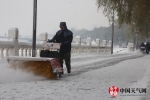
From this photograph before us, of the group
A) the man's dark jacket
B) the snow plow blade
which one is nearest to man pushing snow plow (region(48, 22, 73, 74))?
the man's dark jacket

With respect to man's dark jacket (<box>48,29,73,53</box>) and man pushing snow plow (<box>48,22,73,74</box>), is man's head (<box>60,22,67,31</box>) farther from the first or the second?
man's dark jacket (<box>48,29,73,53</box>)

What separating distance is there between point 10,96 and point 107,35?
8949 cm

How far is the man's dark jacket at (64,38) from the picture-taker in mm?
10196

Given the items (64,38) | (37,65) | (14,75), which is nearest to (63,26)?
(64,38)

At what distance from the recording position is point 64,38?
10258mm

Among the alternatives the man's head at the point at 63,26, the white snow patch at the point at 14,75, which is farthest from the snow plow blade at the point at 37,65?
the man's head at the point at 63,26

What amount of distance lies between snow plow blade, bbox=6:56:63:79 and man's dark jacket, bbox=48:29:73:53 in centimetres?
122

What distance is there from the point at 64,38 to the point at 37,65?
165 cm

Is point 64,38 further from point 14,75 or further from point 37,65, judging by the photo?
point 14,75

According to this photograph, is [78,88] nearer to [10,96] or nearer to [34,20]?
[10,96]

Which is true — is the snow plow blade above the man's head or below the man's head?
below

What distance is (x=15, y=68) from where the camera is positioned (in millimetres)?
8984

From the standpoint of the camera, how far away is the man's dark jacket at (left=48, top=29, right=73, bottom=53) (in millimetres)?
10196

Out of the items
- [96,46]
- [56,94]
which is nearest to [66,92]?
[56,94]
